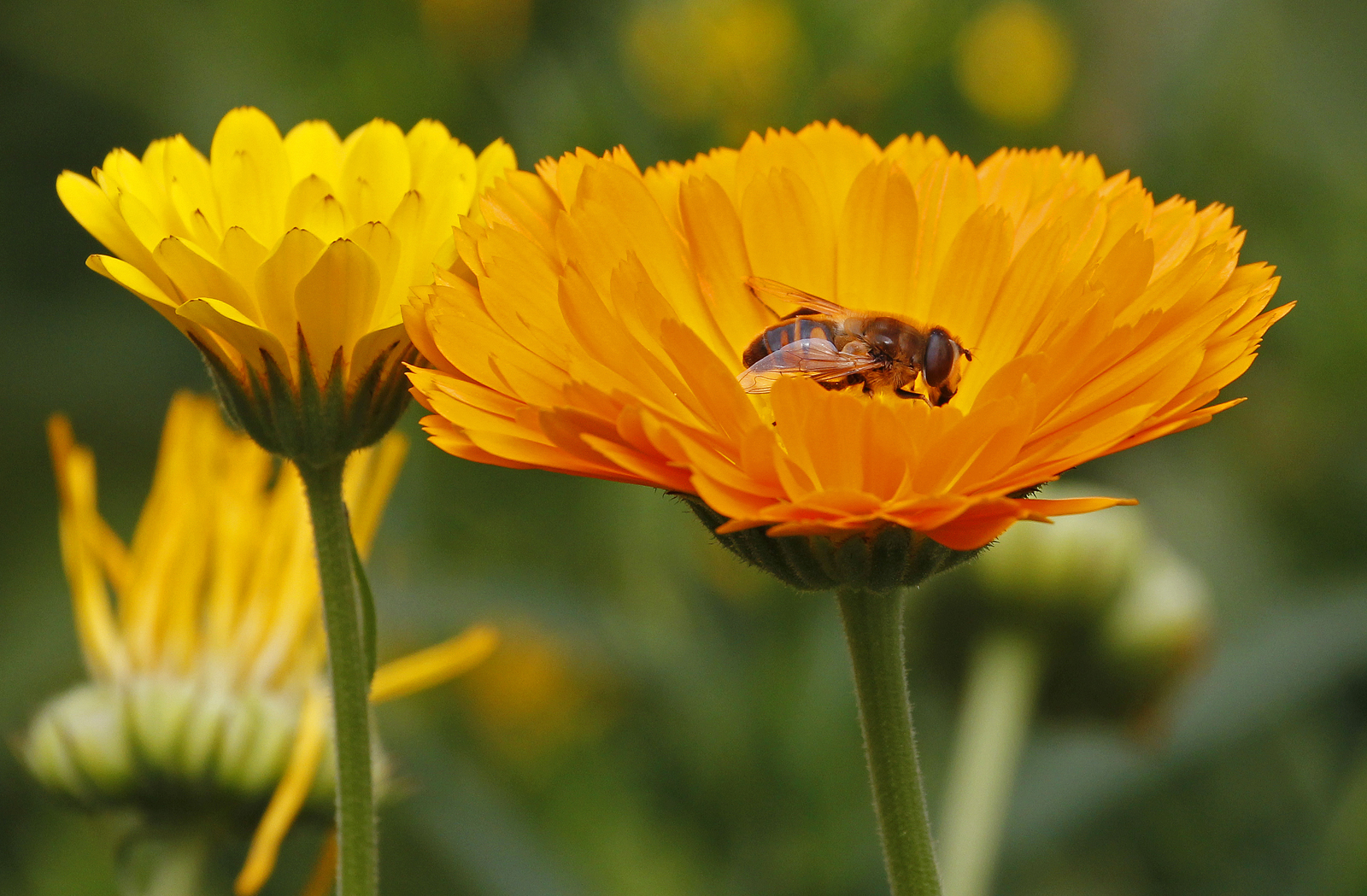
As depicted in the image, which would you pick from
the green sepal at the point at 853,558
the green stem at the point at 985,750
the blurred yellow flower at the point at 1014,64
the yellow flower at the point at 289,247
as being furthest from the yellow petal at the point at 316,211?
the blurred yellow flower at the point at 1014,64

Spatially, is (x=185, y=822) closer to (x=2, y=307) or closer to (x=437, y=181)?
(x=437, y=181)

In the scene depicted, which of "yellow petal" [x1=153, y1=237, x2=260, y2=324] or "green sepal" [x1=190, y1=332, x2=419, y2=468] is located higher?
"yellow petal" [x1=153, y1=237, x2=260, y2=324]

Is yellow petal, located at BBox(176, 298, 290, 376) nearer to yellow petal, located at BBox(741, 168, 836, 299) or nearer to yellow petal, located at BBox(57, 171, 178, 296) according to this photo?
yellow petal, located at BBox(57, 171, 178, 296)

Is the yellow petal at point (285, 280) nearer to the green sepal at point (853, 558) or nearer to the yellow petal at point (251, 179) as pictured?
the yellow petal at point (251, 179)

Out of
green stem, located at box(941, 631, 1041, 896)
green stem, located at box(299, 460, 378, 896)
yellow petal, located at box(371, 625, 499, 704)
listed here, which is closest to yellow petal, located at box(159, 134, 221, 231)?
green stem, located at box(299, 460, 378, 896)

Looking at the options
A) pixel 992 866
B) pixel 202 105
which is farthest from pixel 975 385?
pixel 202 105

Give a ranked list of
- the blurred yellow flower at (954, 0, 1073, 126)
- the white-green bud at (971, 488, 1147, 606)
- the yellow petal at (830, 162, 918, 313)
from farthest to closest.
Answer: the blurred yellow flower at (954, 0, 1073, 126)
the white-green bud at (971, 488, 1147, 606)
the yellow petal at (830, 162, 918, 313)
